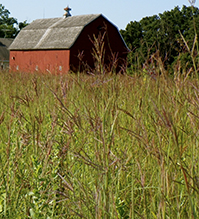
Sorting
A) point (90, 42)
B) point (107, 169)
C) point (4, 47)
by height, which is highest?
point (107, 169)

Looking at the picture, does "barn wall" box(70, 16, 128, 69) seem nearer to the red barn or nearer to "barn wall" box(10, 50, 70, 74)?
the red barn

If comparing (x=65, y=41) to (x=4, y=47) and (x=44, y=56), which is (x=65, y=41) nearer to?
(x=44, y=56)

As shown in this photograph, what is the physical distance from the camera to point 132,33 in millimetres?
37375

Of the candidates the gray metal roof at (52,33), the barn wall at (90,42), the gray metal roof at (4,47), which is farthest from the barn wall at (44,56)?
the gray metal roof at (4,47)

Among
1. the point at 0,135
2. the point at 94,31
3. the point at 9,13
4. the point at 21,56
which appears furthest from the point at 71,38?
the point at 9,13

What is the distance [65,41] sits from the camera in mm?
27062

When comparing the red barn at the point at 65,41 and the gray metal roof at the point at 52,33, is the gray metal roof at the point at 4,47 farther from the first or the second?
the red barn at the point at 65,41

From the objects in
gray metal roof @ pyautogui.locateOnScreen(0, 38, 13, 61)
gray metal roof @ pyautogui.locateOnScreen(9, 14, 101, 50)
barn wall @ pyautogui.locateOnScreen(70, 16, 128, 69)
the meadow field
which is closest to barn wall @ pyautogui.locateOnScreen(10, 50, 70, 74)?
gray metal roof @ pyautogui.locateOnScreen(9, 14, 101, 50)

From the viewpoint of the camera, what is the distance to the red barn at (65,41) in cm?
2653

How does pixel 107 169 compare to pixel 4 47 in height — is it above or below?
above

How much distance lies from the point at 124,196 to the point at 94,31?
1077 inches

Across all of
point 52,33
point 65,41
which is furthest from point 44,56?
point 52,33

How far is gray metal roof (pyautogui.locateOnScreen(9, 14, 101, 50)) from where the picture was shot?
27.1 meters

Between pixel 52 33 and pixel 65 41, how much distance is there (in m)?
2.29
